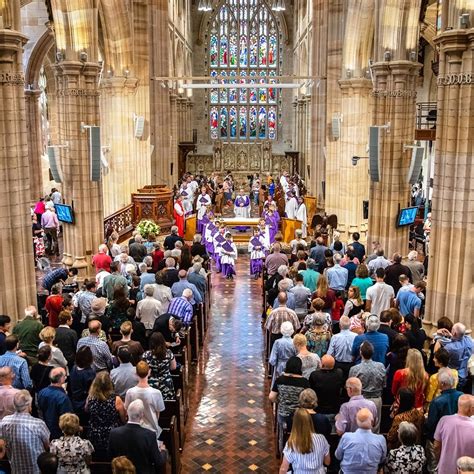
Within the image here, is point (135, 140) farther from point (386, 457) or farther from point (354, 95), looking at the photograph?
point (386, 457)

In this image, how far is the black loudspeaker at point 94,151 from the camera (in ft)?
49.4

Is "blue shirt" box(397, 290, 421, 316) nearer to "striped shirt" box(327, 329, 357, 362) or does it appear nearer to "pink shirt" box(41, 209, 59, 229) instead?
"striped shirt" box(327, 329, 357, 362)

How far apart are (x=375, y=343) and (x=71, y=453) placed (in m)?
3.96

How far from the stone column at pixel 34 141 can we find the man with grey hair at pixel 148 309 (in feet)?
61.6

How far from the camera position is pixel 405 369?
6730mm

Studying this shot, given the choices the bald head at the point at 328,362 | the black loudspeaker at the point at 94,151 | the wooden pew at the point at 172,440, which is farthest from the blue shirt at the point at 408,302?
the black loudspeaker at the point at 94,151

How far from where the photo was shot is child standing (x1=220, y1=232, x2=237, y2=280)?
17531 mm

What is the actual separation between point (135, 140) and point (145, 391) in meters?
17.1

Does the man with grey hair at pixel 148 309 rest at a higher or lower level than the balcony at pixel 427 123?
lower

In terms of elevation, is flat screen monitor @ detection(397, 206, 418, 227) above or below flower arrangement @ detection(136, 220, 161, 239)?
above

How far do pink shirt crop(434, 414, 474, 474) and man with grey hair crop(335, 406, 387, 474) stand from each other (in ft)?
2.05

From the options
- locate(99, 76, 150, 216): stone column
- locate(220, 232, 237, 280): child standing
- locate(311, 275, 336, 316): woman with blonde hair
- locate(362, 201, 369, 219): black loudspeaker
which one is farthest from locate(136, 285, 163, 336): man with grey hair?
locate(99, 76, 150, 216): stone column

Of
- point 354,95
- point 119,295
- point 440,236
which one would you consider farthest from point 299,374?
point 354,95

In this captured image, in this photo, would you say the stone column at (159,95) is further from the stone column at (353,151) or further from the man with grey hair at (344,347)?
the man with grey hair at (344,347)
